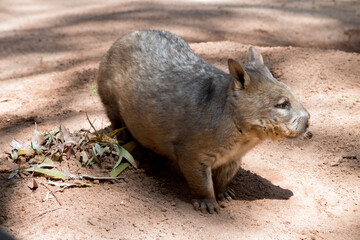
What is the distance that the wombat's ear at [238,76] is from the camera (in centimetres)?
299

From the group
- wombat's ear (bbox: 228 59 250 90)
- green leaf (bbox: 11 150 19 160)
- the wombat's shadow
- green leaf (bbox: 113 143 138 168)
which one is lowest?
the wombat's shadow

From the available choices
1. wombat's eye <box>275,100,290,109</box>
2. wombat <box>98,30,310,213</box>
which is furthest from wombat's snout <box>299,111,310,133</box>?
wombat's eye <box>275,100,290,109</box>

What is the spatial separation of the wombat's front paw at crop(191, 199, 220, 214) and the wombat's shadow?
4.7 inches

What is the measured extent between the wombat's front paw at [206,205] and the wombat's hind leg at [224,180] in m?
0.24

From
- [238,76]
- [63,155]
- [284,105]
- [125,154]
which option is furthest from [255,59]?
[63,155]

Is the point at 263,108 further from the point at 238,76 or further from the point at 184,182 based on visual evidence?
the point at 184,182

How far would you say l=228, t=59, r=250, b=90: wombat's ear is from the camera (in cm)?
299

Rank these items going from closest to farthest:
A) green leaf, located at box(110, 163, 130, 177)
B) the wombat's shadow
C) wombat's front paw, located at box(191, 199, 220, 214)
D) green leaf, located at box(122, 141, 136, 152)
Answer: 1. wombat's front paw, located at box(191, 199, 220, 214)
2. green leaf, located at box(110, 163, 130, 177)
3. the wombat's shadow
4. green leaf, located at box(122, 141, 136, 152)

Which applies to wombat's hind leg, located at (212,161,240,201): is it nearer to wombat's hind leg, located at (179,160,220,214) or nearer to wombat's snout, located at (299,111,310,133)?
wombat's hind leg, located at (179,160,220,214)

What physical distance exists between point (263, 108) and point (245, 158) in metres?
1.12

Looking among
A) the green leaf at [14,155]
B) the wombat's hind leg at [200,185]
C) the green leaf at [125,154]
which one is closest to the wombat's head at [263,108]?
the wombat's hind leg at [200,185]

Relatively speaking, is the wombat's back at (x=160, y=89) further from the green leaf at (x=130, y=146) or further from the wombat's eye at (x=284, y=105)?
the wombat's eye at (x=284, y=105)

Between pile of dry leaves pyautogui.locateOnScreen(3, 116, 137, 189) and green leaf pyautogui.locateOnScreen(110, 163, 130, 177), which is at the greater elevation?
pile of dry leaves pyautogui.locateOnScreen(3, 116, 137, 189)

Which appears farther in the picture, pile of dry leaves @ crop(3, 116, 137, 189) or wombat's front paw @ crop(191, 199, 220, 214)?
wombat's front paw @ crop(191, 199, 220, 214)
